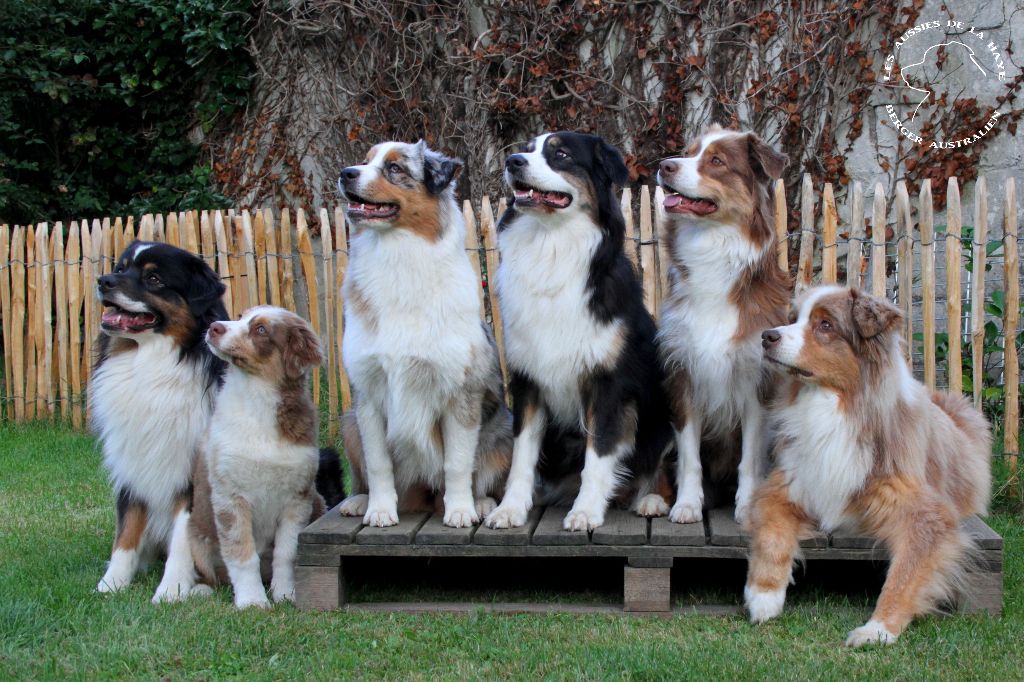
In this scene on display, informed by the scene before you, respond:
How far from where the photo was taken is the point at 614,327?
175 inches

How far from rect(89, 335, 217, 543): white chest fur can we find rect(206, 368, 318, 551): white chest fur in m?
0.30

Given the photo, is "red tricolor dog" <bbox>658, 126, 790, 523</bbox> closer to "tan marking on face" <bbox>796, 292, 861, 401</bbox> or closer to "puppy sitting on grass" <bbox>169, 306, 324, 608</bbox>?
"tan marking on face" <bbox>796, 292, 861, 401</bbox>

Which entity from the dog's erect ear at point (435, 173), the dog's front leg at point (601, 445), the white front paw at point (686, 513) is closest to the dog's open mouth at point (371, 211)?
the dog's erect ear at point (435, 173)

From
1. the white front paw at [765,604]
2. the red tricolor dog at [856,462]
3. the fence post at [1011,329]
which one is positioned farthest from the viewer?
the fence post at [1011,329]

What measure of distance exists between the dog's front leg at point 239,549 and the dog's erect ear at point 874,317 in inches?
107

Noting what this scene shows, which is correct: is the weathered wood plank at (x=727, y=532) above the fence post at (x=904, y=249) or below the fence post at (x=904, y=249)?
below

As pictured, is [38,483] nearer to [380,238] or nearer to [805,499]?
[380,238]

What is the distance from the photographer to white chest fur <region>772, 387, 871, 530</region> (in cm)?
409

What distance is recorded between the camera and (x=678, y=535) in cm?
423

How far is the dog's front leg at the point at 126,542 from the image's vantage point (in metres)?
4.77

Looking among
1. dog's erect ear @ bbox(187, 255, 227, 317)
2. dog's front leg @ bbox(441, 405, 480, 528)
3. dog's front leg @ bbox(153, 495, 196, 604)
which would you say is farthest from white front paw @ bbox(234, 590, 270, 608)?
dog's erect ear @ bbox(187, 255, 227, 317)

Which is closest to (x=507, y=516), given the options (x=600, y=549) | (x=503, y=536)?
(x=503, y=536)

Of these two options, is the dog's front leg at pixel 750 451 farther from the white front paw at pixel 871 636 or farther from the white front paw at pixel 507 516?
the white front paw at pixel 507 516

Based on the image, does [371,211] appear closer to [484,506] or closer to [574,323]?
[574,323]
